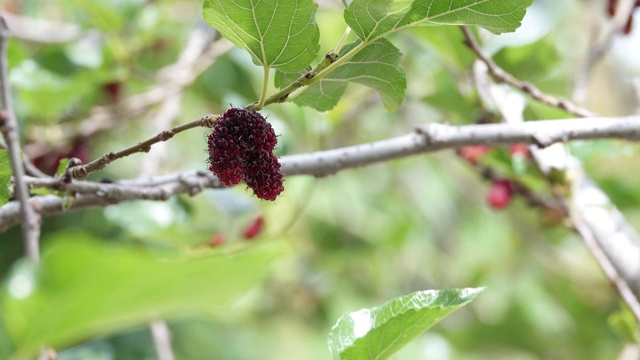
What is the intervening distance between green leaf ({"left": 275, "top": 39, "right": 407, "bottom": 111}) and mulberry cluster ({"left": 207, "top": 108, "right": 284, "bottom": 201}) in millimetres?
57

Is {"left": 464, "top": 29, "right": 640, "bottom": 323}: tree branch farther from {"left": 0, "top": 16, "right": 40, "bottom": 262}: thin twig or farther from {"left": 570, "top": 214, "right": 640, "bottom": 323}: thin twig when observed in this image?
{"left": 0, "top": 16, "right": 40, "bottom": 262}: thin twig

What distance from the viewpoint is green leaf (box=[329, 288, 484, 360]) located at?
49 centimetres

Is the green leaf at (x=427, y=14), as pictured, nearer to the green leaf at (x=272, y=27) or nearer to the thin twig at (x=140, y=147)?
the green leaf at (x=272, y=27)

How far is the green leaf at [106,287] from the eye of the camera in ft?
1.08

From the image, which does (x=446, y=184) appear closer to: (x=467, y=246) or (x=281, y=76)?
(x=467, y=246)

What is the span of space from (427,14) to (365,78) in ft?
0.29

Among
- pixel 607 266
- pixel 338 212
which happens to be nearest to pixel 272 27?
pixel 607 266

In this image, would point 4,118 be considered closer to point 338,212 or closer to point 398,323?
point 398,323

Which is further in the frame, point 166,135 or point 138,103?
point 138,103

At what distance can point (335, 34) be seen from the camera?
1.48 metres

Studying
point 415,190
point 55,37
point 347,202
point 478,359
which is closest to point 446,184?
point 415,190

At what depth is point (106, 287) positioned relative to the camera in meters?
0.34

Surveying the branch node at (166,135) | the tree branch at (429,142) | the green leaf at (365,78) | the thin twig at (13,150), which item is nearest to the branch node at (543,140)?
the tree branch at (429,142)

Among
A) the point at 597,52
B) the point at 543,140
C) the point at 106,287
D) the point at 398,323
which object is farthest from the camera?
the point at 597,52
